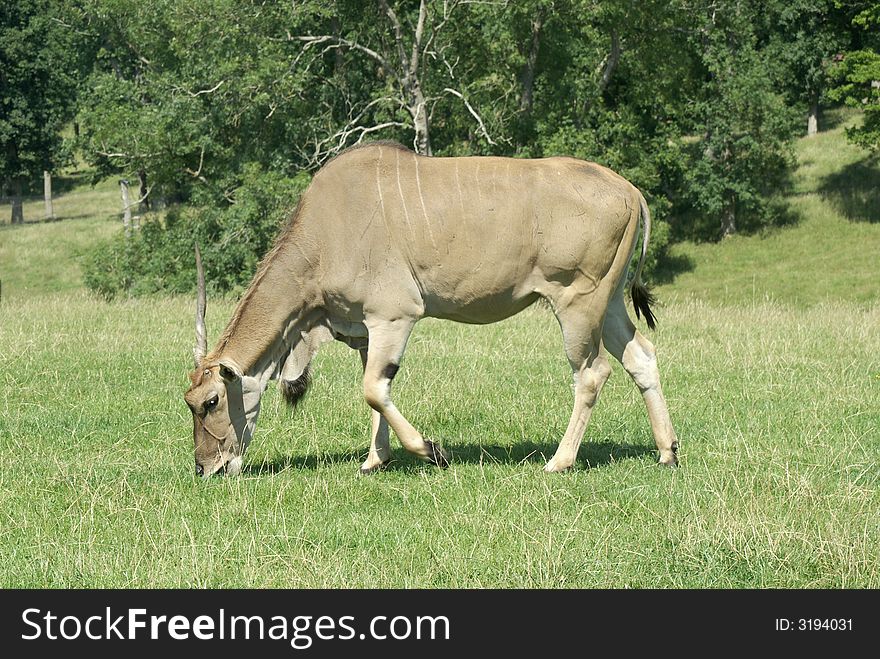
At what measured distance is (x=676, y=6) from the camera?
32.3m

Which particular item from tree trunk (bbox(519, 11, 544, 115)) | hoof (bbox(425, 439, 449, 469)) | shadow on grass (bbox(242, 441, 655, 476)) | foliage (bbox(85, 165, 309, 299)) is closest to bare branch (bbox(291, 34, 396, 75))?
foliage (bbox(85, 165, 309, 299))

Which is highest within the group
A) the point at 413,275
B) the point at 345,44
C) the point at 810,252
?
the point at 413,275

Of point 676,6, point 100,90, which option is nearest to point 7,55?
point 100,90

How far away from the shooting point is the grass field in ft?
18.2

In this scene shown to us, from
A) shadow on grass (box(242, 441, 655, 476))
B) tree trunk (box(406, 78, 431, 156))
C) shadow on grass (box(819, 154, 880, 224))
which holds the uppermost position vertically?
shadow on grass (box(242, 441, 655, 476))

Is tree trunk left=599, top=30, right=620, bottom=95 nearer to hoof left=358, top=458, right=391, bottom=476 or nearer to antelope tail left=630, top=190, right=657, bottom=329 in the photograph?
antelope tail left=630, top=190, right=657, bottom=329

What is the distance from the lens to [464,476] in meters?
7.40

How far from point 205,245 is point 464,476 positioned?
74.6 feet

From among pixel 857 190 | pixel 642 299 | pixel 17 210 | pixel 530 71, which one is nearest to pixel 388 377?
pixel 642 299

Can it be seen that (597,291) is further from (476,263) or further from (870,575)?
(870,575)

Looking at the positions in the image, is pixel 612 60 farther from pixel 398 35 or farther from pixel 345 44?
pixel 345 44

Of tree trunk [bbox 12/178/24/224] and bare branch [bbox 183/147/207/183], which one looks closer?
bare branch [bbox 183/147/207/183]

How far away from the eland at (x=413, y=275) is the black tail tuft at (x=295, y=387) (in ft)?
0.26

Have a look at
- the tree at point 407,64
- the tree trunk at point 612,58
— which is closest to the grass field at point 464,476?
the tree at point 407,64
